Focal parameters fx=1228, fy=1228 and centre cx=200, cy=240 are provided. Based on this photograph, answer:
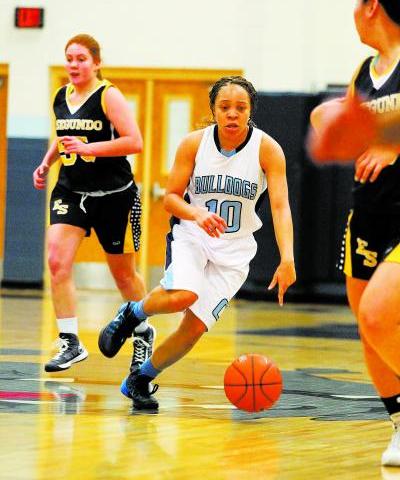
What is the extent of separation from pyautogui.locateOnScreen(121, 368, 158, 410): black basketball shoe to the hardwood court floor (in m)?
0.06

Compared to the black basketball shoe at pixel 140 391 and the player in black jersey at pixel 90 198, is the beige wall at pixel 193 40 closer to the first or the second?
the player in black jersey at pixel 90 198

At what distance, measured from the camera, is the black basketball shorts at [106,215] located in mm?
7305

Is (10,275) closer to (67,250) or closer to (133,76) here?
(133,76)

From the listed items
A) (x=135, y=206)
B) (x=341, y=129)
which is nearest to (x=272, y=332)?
(x=135, y=206)

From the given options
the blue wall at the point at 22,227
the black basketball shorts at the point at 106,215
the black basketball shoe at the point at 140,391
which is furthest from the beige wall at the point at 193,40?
the black basketball shoe at the point at 140,391

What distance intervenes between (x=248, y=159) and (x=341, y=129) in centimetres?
296

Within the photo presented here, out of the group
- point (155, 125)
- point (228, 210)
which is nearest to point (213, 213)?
point (228, 210)

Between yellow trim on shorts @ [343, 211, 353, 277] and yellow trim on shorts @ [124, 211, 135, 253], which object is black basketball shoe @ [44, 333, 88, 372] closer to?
yellow trim on shorts @ [124, 211, 135, 253]

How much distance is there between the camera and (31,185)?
15.6m

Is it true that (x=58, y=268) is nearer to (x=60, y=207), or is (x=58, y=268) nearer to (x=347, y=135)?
(x=60, y=207)

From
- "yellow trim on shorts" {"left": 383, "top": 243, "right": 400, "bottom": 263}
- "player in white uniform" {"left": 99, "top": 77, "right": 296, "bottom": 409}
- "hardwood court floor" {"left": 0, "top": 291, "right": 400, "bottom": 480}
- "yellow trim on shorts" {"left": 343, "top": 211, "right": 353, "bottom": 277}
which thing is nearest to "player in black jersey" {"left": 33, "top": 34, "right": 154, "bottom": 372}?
"hardwood court floor" {"left": 0, "top": 291, "right": 400, "bottom": 480}

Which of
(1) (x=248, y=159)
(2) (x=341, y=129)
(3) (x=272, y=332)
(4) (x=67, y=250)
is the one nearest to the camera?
(2) (x=341, y=129)

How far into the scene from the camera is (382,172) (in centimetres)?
457

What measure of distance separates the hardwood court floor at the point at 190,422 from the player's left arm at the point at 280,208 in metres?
0.69
